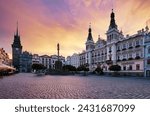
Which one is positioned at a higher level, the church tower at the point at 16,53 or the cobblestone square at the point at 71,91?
the church tower at the point at 16,53

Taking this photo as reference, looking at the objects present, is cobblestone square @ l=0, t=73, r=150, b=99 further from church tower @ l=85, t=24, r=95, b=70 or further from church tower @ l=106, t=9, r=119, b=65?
church tower @ l=85, t=24, r=95, b=70

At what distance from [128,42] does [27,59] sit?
85.7 m

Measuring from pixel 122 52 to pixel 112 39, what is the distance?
586cm

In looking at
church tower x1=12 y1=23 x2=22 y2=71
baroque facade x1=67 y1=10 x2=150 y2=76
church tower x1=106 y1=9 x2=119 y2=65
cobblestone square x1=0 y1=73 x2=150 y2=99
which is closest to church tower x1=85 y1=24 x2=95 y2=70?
baroque facade x1=67 y1=10 x2=150 y2=76

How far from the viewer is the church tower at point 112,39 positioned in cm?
4934

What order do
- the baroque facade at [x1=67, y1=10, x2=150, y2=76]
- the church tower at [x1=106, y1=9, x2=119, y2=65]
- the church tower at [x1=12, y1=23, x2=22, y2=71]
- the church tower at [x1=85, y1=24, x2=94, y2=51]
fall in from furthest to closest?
1. the church tower at [x1=12, y1=23, x2=22, y2=71]
2. the church tower at [x1=85, y1=24, x2=94, y2=51]
3. the church tower at [x1=106, y1=9, x2=119, y2=65]
4. the baroque facade at [x1=67, y1=10, x2=150, y2=76]

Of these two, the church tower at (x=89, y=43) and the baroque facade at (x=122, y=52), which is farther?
the church tower at (x=89, y=43)

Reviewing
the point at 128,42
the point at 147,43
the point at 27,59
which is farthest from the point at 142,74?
the point at 27,59

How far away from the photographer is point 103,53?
5597 cm

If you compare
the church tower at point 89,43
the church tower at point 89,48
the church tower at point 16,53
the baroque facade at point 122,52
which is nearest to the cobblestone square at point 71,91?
the baroque facade at point 122,52

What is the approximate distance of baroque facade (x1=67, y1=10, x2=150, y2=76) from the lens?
38.9 m

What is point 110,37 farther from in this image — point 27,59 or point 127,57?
point 27,59

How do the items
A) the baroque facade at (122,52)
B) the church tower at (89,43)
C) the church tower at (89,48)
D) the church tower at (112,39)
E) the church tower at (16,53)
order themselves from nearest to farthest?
the baroque facade at (122,52), the church tower at (112,39), the church tower at (89,48), the church tower at (89,43), the church tower at (16,53)

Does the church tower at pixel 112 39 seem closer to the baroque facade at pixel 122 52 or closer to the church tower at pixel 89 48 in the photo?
the baroque facade at pixel 122 52
